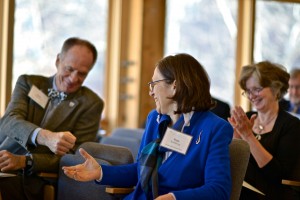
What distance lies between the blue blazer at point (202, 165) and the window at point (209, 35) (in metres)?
5.03

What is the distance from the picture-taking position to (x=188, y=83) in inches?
101

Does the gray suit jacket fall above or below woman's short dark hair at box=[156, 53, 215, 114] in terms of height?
below

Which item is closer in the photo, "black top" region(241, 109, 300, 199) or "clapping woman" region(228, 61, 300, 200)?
"clapping woman" region(228, 61, 300, 200)

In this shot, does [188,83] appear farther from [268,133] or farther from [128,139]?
[128,139]

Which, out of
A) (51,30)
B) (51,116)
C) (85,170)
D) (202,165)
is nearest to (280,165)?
(202,165)

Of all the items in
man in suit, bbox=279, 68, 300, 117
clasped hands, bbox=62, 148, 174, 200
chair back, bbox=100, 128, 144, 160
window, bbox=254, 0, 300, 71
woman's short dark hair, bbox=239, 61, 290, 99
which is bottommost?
chair back, bbox=100, 128, 144, 160

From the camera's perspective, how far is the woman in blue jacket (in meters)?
2.47

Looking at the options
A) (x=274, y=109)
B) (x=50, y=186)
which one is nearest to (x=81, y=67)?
(x=50, y=186)

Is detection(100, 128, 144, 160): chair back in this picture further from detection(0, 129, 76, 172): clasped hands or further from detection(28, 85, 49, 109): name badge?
detection(0, 129, 76, 172): clasped hands

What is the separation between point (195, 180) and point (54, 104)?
1550 mm

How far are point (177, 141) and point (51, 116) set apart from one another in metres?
1.40

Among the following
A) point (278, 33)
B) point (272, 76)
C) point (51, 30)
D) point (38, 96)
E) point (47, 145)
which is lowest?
point (47, 145)

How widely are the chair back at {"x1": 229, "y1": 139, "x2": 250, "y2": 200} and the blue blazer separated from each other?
0.50ft

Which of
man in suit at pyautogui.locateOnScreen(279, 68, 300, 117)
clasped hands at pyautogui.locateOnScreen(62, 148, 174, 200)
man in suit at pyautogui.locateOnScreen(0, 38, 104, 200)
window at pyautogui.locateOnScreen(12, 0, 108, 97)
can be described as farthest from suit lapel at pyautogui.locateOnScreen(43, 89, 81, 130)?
man in suit at pyautogui.locateOnScreen(279, 68, 300, 117)
